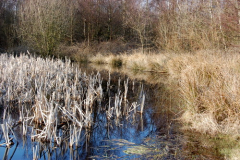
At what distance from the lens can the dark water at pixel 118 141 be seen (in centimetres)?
349

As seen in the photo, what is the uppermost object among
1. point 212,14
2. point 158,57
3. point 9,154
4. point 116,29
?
point 116,29

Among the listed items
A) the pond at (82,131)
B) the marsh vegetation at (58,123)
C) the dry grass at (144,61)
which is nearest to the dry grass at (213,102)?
the pond at (82,131)

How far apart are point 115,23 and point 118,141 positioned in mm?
25232

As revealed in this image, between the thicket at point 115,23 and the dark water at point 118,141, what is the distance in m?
5.48

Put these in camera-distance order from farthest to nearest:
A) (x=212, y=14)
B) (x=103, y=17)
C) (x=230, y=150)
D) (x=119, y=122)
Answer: (x=103, y=17) < (x=212, y=14) < (x=119, y=122) < (x=230, y=150)

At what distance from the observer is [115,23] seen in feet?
92.3

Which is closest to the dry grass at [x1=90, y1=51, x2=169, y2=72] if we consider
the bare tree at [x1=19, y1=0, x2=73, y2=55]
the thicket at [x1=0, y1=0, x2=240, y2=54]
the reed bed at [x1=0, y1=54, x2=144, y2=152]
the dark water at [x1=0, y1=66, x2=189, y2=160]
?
the thicket at [x1=0, y1=0, x2=240, y2=54]

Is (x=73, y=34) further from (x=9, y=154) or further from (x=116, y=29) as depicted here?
(x=9, y=154)

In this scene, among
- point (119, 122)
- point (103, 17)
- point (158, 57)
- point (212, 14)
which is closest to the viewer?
point (119, 122)

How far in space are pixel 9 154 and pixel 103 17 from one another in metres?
25.6

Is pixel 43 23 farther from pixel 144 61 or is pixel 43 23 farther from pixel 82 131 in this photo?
pixel 82 131

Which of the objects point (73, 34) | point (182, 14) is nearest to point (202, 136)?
point (182, 14)

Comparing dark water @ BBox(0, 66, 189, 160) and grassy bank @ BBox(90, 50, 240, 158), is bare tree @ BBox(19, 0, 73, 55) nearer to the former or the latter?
dark water @ BBox(0, 66, 189, 160)

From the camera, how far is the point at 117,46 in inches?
966
